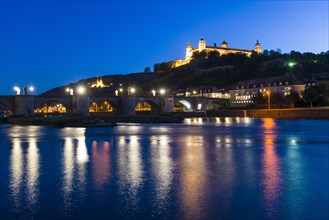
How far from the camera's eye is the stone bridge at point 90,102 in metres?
61.3

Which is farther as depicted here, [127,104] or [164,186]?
[127,104]

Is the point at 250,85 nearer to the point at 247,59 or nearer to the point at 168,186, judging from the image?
the point at 247,59

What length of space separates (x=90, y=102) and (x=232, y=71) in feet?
269

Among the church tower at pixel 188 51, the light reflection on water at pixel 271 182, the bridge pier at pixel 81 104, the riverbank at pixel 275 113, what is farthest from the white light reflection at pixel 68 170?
the church tower at pixel 188 51

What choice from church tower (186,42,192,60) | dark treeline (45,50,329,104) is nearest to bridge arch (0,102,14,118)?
dark treeline (45,50,329,104)

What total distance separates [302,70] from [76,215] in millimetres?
127084

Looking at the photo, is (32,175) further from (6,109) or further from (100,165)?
(6,109)

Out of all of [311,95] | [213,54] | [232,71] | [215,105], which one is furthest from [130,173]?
[213,54]

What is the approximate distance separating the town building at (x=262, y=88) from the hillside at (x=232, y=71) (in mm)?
14191

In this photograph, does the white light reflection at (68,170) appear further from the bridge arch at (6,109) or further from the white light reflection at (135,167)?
the bridge arch at (6,109)

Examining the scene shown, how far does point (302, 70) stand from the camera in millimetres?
123938

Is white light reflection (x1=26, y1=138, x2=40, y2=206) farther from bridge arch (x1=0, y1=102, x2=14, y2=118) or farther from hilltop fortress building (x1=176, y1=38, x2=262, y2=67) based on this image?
hilltop fortress building (x1=176, y1=38, x2=262, y2=67)

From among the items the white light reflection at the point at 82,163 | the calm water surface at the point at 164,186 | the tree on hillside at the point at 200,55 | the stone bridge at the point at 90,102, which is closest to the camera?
the calm water surface at the point at 164,186

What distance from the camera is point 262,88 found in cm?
10288
